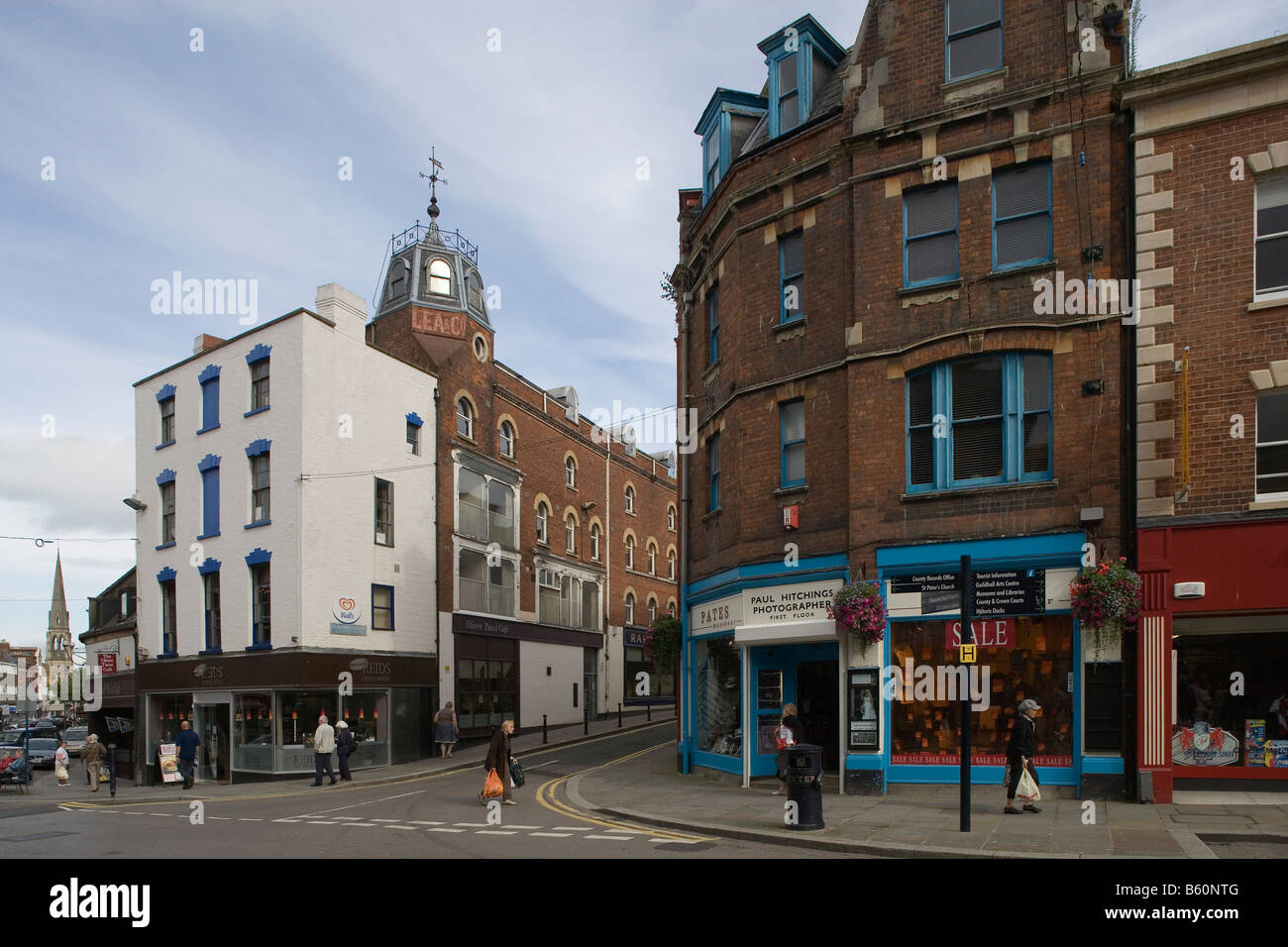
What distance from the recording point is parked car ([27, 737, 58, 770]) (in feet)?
135

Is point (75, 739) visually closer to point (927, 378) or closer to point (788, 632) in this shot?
point (788, 632)

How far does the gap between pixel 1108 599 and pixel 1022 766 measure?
274 cm

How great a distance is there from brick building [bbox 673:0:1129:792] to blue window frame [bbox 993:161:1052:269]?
0.03m

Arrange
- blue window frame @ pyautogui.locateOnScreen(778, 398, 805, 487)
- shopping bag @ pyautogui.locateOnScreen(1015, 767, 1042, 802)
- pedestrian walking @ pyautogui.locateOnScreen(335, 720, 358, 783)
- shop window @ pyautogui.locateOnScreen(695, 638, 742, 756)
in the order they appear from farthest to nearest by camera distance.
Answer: pedestrian walking @ pyautogui.locateOnScreen(335, 720, 358, 783), shop window @ pyautogui.locateOnScreen(695, 638, 742, 756), blue window frame @ pyautogui.locateOnScreen(778, 398, 805, 487), shopping bag @ pyautogui.locateOnScreen(1015, 767, 1042, 802)

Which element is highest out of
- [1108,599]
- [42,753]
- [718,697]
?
[1108,599]

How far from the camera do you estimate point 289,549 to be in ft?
85.9

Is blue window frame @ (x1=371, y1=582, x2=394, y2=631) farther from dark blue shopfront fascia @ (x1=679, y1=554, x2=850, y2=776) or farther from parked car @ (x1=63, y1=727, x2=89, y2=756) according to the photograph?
parked car @ (x1=63, y1=727, x2=89, y2=756)

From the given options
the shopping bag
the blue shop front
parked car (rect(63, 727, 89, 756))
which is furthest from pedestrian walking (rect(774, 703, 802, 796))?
parked car (rect(63, 727, 89, 756))

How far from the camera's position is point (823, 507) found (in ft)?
56.6

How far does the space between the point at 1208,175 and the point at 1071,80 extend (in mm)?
2557

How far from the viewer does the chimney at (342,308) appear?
28109 millimetres

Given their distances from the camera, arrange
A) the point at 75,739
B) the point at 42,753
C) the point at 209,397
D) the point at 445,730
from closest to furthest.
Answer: the point at 445,730, the point at 209,397, the point at 42,753, the point at 75,739

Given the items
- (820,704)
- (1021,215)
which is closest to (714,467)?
(820,704)

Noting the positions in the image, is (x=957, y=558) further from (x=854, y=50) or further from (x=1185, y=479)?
(x=854, y=50)
